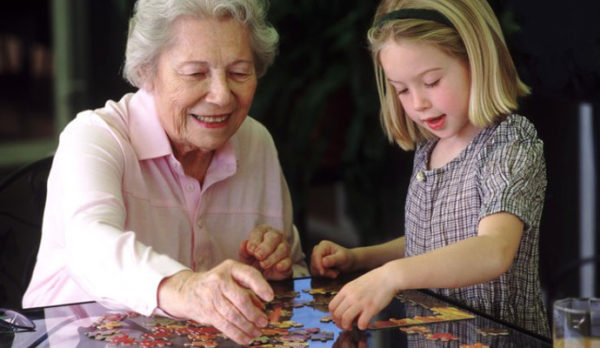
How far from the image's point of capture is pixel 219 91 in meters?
2.22

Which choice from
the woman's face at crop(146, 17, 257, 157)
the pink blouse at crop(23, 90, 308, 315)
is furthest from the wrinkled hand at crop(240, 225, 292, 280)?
the woman's face at crop(146, 17, 257, 157)

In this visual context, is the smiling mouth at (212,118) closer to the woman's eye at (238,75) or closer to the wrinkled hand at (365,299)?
the woman's eye at (238,75)

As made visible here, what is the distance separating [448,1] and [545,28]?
1124 mm

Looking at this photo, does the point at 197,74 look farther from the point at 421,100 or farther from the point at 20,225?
the point at 20,225

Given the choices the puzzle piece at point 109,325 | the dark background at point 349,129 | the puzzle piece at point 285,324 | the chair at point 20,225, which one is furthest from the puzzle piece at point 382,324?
the dark background at point 349,129

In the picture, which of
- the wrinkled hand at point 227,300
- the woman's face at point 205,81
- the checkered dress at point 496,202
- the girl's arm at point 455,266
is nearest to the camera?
the wrinkled hand at point 227,300

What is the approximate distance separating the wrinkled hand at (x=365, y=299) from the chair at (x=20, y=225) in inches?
45.6

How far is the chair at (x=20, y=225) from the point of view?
2.52m

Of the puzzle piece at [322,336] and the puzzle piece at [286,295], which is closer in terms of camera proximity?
the puzzle piece at [322,336]

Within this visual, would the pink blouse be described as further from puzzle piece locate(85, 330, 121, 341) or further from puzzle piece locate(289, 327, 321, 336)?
puzzle piece locate(289, 327, 321, 336)

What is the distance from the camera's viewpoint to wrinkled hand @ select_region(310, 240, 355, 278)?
224 cm

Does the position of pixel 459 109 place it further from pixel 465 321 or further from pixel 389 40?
pixel 465 321

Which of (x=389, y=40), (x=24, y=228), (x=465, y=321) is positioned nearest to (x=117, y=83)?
(x=24, y=228)

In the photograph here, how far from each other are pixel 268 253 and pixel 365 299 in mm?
593
